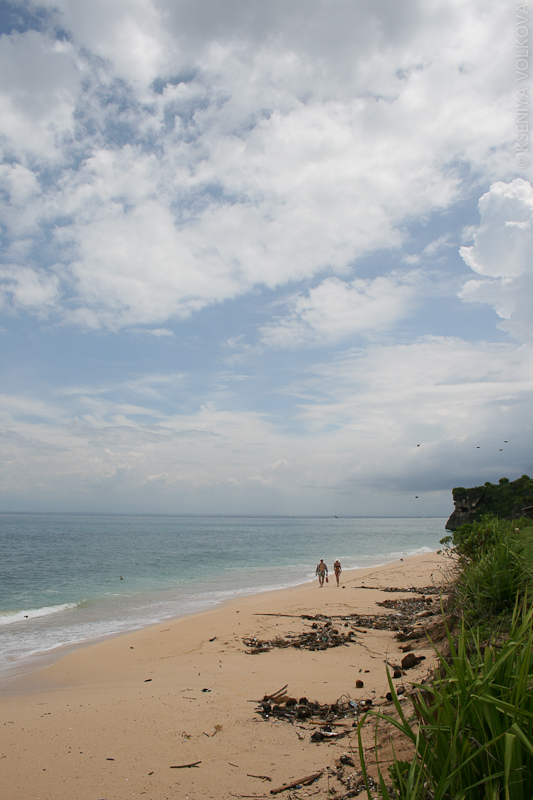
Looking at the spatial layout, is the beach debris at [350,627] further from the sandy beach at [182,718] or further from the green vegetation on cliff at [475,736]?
the green vegetation on cliff at [475,736]

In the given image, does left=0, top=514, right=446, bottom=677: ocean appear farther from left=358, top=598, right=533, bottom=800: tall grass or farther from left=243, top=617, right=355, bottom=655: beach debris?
left=358, top=598, right=533, bottom=800: tall grass

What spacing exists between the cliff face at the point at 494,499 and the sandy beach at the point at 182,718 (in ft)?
81.3

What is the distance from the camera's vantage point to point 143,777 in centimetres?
455

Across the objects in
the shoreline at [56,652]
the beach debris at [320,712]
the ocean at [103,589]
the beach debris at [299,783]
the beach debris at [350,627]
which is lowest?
the ocean at [103,589]

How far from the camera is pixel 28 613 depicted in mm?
17719

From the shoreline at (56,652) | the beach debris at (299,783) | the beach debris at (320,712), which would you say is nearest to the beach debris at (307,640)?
the beach debris at (320,712)

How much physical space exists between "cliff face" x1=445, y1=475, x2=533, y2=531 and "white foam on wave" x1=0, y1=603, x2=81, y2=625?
1019 inches

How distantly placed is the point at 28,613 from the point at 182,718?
1516 cm

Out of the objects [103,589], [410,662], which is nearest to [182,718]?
[410,662]

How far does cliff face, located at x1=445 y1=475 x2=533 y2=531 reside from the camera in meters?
36.1

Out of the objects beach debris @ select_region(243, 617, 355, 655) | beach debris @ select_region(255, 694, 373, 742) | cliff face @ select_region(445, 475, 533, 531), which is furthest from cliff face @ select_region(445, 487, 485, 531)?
beach debris @ select_region(255, 694, 373, 742)

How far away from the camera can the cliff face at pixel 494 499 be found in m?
36.1

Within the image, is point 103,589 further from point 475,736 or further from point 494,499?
point 494,499

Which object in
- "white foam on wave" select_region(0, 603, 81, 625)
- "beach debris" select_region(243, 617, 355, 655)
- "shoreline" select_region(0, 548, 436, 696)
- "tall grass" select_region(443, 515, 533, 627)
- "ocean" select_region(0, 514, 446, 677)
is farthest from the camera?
"white foam on wave" select_region(0, 603, 81, 625)
